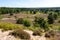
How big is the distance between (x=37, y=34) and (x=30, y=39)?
421 centimetres

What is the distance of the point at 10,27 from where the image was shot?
31172mm

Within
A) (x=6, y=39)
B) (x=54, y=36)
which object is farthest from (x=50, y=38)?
(x=6, y=39)

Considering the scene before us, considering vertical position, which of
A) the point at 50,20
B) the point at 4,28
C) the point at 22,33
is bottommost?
the point at 50,20

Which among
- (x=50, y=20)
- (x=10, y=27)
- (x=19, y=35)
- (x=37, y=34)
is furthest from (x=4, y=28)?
(x=50, y=20)

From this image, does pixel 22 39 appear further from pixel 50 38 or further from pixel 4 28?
pixel 4 28

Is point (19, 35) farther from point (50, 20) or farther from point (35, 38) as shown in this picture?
point (50, 20)

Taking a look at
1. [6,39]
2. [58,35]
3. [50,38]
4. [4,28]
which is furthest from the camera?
[4,28]

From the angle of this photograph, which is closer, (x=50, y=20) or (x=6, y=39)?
(x=6, y=39)

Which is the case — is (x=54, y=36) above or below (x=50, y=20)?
above

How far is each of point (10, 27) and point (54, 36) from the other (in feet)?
30.6

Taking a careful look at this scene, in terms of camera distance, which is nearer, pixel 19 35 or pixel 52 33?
pixel 19 35

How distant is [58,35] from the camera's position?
1000 inches

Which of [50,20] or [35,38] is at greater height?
[35,38]

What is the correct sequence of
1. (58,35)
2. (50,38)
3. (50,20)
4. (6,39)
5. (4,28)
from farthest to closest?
(50,20) → (4,28) → (58,35) → (50,38) → (6,39)
